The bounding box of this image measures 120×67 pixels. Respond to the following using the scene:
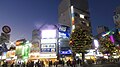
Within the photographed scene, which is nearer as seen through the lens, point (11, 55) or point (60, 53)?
point (60, 53)

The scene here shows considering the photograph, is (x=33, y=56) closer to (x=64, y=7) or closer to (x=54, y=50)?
(x=54, y=50)

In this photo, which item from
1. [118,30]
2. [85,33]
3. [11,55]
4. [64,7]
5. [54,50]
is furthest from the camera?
[64,7]

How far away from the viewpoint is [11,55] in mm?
84500

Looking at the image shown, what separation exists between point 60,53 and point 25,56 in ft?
41.4

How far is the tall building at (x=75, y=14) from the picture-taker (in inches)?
4053

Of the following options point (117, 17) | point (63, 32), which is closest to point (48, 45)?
point (63, 32)

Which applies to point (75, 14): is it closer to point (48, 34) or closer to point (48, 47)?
point (48, 34)

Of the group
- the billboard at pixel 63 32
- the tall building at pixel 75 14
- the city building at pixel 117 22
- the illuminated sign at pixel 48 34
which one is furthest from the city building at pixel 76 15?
the illuminated sign at pixel 48 34

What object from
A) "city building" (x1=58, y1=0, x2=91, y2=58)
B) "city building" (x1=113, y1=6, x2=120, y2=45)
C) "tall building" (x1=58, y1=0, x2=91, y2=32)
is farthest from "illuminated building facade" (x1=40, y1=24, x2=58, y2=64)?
"city building" (x1=113, y1=6, x2=120, y2=45)

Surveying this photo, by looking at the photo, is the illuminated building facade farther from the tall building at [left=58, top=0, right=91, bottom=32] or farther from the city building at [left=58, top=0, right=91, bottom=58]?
the tall building at [left=58, top=0, right=91, bottom=32]

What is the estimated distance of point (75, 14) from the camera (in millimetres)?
A: 104625

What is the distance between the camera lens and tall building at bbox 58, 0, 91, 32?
103 m

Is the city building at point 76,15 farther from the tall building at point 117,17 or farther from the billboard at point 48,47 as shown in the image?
the billboard at point 48,47

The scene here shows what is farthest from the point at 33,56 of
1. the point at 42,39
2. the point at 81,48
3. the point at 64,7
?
the point at 64,7
